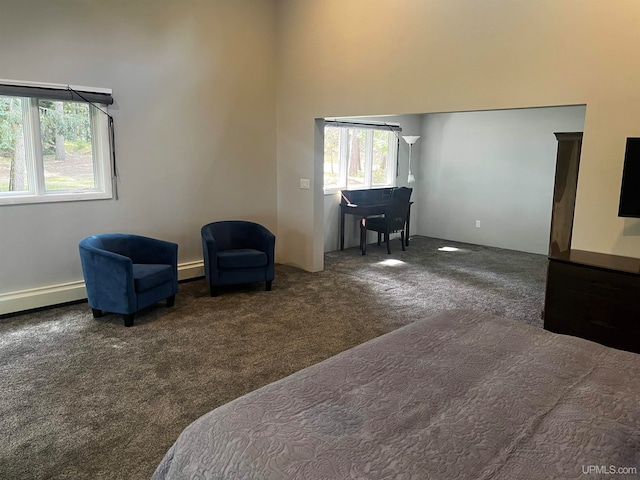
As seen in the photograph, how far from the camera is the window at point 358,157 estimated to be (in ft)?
23.2

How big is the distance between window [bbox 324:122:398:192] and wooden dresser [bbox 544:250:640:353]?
13.6 ft

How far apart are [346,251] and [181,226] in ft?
9.14

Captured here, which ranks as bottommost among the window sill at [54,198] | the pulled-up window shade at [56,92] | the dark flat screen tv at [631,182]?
the window sill at [54,198]

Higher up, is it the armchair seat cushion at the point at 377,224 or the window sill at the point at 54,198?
the window sill at the point at 54,198

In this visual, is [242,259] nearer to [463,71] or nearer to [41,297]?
[41,297]

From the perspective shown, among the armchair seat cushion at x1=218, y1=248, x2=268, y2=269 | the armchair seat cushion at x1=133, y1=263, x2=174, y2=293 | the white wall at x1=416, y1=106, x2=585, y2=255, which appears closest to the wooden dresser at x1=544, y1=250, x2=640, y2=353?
the armchair seat cushion at x1=218, y1=248, x2=268, y2=269

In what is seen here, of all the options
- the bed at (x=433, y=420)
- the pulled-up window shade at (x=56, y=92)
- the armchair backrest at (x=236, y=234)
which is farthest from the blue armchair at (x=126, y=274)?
the bed at (x=433, y=420)

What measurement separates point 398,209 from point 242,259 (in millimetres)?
3016

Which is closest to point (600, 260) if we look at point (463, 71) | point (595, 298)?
point (595, 298)

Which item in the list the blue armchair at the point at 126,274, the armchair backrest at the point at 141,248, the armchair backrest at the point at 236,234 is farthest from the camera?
the armchair backrest at the point at 236,234

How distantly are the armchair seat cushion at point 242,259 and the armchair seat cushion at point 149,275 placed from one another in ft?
1.82

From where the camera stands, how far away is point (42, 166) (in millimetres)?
4332

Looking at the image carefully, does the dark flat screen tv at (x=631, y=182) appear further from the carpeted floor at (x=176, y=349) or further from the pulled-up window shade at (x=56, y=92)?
the pulled-up window shade at (x=56, y=92)

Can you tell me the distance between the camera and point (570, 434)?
1403 millimetres
